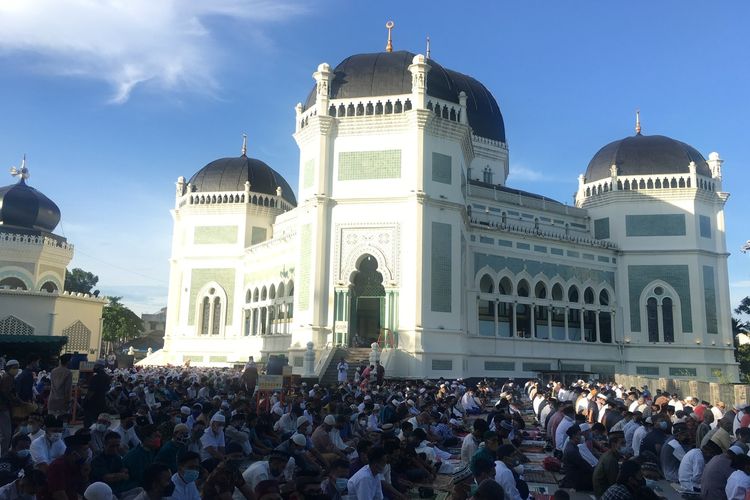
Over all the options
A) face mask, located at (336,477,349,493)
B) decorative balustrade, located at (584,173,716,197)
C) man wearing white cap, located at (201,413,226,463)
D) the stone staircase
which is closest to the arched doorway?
the stone staircase

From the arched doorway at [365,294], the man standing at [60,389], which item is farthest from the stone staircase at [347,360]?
the man standing at [60,389]

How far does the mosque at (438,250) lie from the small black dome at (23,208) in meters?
8.19

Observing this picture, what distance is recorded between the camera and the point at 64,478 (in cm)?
604

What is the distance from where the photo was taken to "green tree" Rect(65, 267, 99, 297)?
63.3 m

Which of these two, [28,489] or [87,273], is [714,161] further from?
[87,273]

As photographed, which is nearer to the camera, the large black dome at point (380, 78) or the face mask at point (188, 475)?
the face mask at point (188, 475)

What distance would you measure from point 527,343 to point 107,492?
2665 centimetres

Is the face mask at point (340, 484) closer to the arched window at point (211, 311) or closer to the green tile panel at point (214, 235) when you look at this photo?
the arched window at point (211, 311)

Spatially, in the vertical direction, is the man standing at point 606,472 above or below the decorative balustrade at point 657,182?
below

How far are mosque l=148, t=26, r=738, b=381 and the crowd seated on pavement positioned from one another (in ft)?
31.2

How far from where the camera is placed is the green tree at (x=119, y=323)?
2506 inches

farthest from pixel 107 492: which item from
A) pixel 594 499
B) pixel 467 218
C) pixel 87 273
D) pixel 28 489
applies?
pixel 87 273

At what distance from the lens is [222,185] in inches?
1464

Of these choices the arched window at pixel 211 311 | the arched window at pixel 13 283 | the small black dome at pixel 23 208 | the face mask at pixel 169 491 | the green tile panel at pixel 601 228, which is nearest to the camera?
the face mask at pixel 169 491
